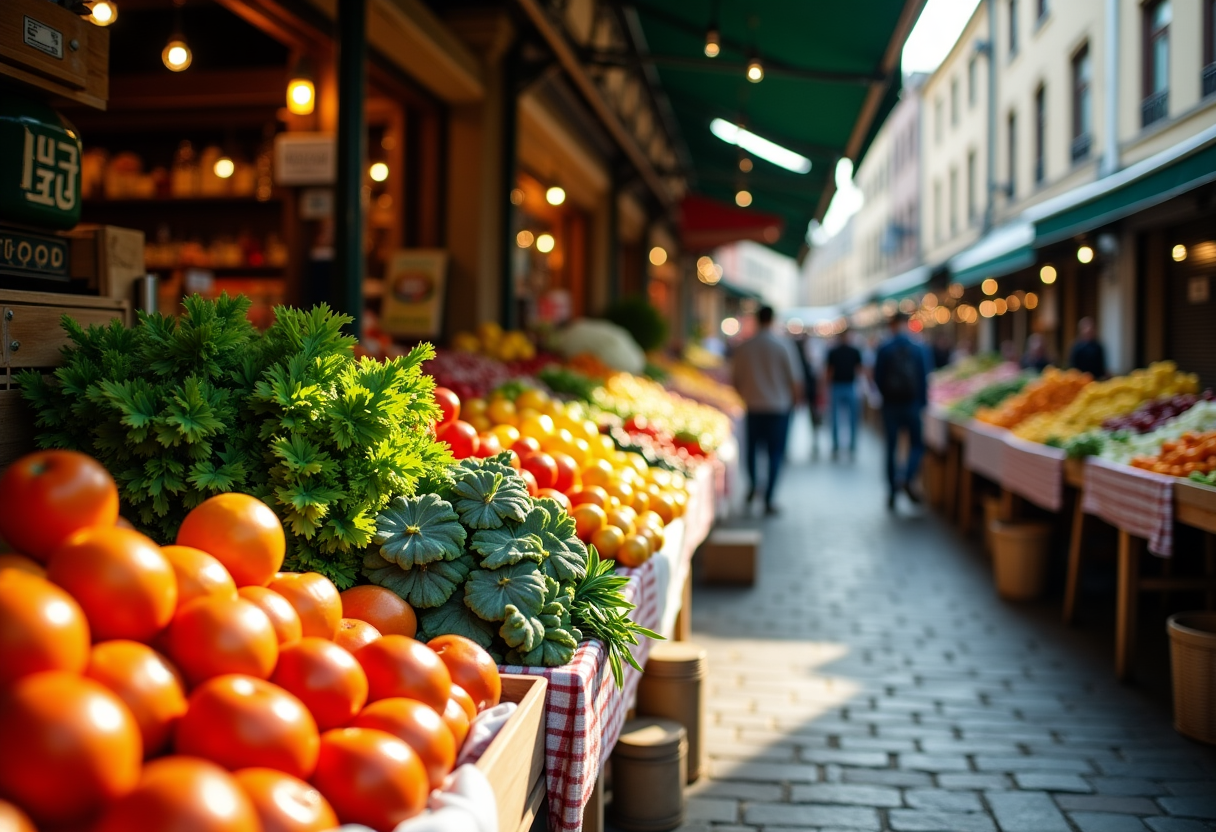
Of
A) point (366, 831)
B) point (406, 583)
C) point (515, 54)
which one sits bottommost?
point (366, 831)

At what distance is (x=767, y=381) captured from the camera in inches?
373

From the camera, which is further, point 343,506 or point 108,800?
point 343,506

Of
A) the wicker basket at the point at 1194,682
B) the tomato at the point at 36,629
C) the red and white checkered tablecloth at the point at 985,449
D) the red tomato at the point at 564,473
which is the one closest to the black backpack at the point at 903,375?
the red and white checkered tablecloth at the point at 985,449

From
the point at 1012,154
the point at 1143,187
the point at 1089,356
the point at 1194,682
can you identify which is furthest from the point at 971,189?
the point at 1194,682

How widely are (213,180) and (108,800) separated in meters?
8.37

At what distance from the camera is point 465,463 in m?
2.77

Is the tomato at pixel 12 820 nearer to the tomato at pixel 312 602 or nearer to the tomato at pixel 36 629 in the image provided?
the tomato at pixel 36 629

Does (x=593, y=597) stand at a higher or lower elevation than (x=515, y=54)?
lower

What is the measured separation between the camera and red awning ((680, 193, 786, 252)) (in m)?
15.0

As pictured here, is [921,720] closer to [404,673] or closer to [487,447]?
[487,447]

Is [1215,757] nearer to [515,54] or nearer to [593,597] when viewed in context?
[593,597]

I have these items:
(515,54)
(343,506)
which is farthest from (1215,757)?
(515,54)

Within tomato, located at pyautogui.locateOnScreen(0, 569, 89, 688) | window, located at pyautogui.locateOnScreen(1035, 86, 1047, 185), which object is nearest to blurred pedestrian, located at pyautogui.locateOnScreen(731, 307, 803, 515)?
tomato, located at pyautogui.locateOnScreen(0, 569, 89, 688)

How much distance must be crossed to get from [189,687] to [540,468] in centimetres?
189
